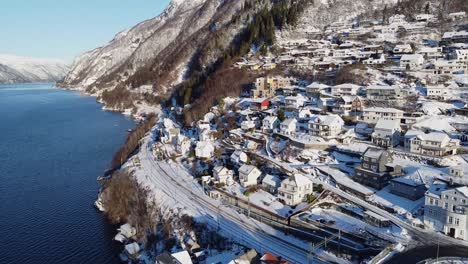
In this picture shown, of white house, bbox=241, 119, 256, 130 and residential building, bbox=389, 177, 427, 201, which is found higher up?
white house, bbox=241, 119, 256, 130

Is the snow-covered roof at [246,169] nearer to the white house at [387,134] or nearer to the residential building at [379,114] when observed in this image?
the white house at [387,134]

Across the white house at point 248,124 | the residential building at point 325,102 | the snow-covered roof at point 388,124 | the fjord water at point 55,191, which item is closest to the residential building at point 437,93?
the snow-covered roof at point 388,124

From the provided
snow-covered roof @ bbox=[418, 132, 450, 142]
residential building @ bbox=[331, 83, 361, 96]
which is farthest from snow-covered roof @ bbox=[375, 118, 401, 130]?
residential building @ bbox=[331, 83, 361, 96]

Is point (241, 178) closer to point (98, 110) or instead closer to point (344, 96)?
point (344, 96)

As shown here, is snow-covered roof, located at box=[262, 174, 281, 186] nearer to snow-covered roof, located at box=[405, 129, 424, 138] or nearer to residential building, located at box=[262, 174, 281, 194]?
residential building, located at box=[262, 174, 281, 194]

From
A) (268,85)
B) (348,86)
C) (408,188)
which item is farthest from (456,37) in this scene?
(408,188)
